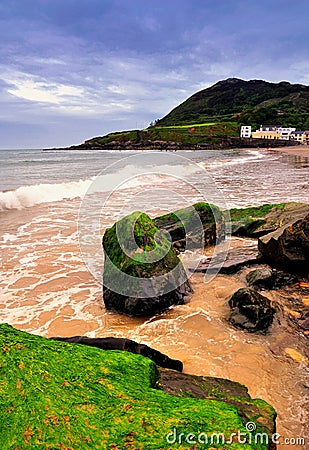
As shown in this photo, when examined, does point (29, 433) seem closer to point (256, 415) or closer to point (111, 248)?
point (256, 415)

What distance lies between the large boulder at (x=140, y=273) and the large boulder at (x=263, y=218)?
4.03 m

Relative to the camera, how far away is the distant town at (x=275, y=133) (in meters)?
95.1

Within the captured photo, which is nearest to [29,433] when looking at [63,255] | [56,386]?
[56,386]

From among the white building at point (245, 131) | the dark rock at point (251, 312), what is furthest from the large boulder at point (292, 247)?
the white building at point (245, 131)

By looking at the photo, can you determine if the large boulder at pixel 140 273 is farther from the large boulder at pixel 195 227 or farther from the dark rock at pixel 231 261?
the large boulder at pixel 195 227

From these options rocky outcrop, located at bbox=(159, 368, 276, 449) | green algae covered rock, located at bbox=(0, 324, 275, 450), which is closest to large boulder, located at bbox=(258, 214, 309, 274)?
rocky outcrop, located at bbox=(159, 368, 276, 449)

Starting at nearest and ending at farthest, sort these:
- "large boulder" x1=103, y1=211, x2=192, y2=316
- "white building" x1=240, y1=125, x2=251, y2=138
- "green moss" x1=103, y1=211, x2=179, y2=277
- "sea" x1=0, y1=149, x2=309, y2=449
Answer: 1. "sea" x1=0, y1=149, x2=309, y2=449
2. "large boulder" x1=103, y1=211, x2=192, y2=316
3. "green moss" x1=103, y1=211, x2=179, y2=277
4. "white building" x1=240, y1=125, x2=251, y2=138

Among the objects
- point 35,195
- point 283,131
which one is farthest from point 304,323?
point 283,131

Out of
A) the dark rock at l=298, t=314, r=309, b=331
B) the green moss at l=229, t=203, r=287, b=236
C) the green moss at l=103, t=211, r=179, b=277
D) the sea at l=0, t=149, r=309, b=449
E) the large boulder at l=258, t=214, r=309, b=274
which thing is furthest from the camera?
the green moss at l=229, t=203, r=287, b=236

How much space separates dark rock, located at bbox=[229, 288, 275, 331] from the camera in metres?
5.24

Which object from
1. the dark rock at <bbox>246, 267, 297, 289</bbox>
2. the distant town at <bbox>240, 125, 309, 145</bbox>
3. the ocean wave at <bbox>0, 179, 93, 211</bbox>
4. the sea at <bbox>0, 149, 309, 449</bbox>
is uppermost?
the distant town at <bbox>240, 125, 309, 145</bbox>

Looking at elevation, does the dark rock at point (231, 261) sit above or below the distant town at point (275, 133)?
below

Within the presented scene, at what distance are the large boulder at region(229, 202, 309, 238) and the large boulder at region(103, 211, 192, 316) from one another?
4.03 meters

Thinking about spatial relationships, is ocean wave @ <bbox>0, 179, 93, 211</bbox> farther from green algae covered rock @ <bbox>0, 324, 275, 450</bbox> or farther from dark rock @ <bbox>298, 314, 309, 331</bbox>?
green algae covered rock @ <bbox>0, 324, 275, 450</bbox>
